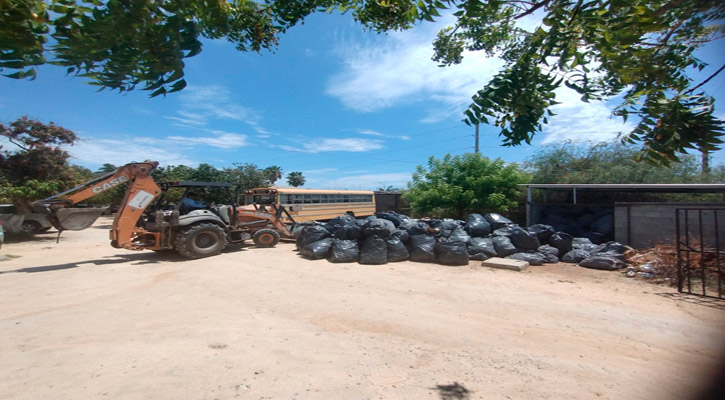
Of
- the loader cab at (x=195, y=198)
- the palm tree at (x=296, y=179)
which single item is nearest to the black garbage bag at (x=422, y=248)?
the loader cab at (x=195, y=198)

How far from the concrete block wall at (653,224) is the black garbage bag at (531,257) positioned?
288cm

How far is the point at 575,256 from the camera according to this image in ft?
26.0

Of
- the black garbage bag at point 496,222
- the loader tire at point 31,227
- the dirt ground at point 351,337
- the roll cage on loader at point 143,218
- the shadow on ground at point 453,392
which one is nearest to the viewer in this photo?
the shadow on ground at point 453,392

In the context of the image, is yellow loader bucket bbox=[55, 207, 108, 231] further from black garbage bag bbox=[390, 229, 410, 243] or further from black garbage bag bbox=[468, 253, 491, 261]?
black garbage bag bbox=[468, 253, 491, 261]

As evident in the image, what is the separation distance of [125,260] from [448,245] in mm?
7681

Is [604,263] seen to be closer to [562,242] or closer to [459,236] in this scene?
[562,242]

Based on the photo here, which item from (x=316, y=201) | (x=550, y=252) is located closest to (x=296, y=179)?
(x=316, y=201)

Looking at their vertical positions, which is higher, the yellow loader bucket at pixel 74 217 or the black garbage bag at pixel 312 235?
the yellow loader bucket at pixel 74 217

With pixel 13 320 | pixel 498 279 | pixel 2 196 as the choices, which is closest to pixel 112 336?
A: pixel 13 320

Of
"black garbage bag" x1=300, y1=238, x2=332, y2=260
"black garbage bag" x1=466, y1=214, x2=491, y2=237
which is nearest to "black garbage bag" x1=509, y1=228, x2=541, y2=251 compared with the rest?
"black garbage bag" x1=466, y1=214, x2=491, y2=237

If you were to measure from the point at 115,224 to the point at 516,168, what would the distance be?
13.0 m

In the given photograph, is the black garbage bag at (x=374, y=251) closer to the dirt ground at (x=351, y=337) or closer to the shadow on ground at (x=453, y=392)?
the dirt ground at (x=351, y=337)

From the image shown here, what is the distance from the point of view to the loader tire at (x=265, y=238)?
10.3 meters

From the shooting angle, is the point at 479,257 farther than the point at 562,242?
No
